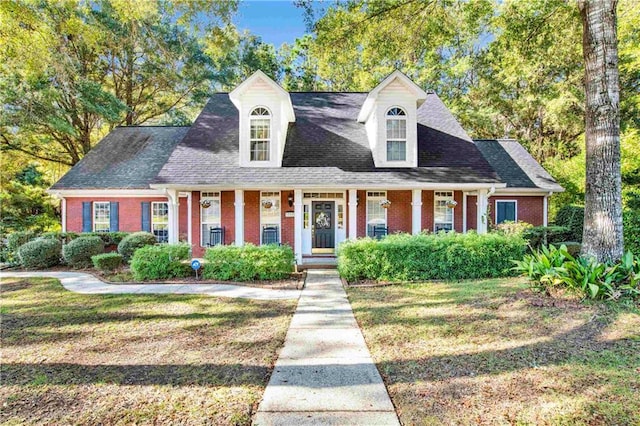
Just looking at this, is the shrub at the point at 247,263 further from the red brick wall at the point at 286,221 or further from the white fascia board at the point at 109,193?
the white fascia board at the point at 109,193

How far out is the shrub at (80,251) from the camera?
1077 cm

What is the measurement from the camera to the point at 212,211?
1256 cm

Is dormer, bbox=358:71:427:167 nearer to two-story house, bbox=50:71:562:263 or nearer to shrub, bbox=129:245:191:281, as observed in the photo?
two-story house, bbox=50:71:562:263

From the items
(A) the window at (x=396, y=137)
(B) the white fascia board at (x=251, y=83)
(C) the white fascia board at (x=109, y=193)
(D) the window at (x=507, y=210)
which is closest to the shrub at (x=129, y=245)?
(C) the white fascia board at (x=109, y=193)

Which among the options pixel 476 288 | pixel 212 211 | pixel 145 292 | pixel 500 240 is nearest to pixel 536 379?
pixel 476 288

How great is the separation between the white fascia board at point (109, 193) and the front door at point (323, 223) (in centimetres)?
620

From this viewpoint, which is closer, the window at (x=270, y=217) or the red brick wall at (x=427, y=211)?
the window at (x=270, y=217)

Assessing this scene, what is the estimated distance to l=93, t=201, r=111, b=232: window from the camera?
44.6 feet

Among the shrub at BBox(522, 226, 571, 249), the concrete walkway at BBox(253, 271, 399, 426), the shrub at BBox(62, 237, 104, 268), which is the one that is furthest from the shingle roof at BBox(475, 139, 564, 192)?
the shrub at BBox(62, 237, 104, 268)

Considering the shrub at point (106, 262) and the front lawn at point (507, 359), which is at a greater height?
the shrub at point (106, 262)

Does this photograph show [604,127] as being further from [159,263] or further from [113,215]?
[113,215]

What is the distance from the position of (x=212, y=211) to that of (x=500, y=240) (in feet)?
31.7

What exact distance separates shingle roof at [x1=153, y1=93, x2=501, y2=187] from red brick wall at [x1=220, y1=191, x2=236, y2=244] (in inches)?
49.3

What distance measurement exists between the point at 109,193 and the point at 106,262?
181 inches
